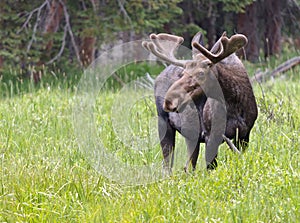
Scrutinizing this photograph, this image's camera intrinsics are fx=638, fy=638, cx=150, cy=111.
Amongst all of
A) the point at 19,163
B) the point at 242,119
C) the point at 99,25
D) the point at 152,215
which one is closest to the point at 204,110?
the point at 242,119

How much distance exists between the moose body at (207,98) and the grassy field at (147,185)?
224 millimetres

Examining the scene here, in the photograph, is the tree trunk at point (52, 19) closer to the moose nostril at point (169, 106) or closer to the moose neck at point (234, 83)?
the moose neck at point (234, 83)

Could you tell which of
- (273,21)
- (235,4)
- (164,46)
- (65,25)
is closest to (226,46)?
(164,46)

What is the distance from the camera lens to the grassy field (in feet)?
12.1

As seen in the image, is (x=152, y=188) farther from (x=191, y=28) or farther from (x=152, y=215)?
(x=191, y=28)

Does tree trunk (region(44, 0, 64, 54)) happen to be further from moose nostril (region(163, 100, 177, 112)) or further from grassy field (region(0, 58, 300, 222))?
moose nostril (region(163, 100, 177, 112))

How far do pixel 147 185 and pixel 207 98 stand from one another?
734 millimetres

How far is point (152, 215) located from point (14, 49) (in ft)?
26.0

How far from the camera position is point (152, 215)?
368 cm

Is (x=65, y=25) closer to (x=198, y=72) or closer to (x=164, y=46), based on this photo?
(x=164, y=46)

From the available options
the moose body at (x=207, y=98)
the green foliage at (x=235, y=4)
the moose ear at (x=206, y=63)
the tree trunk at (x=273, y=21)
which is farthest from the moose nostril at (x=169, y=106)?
the tree trunk at (x=273, y=21)

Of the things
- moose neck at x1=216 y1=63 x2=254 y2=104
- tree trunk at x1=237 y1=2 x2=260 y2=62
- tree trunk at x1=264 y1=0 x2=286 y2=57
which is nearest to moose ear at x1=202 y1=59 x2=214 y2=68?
moose neck at x1=216 y1=63 x2=254 y2=104

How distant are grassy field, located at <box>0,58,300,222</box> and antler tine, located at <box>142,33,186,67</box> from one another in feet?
2.76

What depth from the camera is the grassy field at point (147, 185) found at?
368cm
